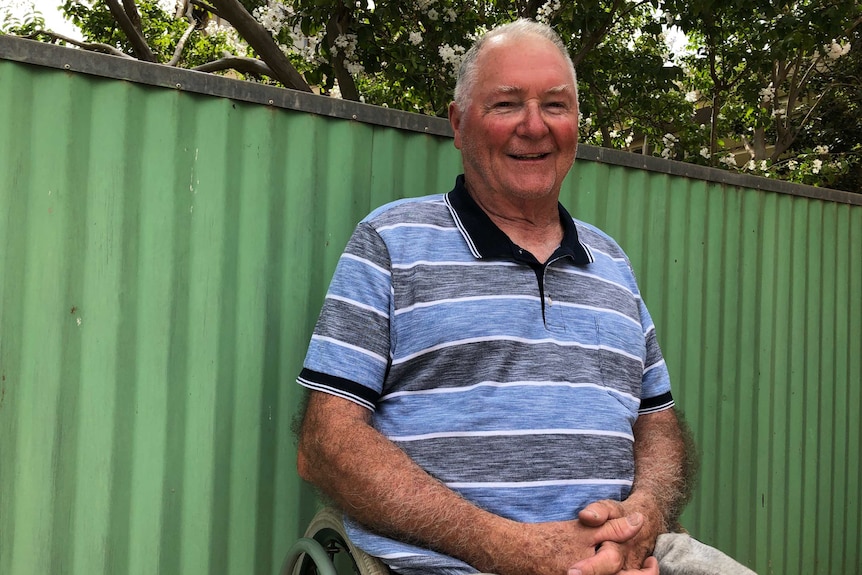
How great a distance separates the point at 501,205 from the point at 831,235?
257 cm

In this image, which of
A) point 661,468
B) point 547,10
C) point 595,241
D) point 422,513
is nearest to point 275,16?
point 547,10

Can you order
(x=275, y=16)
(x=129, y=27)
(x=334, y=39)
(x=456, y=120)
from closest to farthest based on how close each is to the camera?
(x=456, y=120)
(x=334, y=39)
(x=129, y=27)
(x=275, y=16)

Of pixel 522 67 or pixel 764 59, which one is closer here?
pixel 522 67

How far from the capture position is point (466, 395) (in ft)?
6.10

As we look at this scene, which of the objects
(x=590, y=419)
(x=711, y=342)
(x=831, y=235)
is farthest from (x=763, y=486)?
(x=590, y=419)

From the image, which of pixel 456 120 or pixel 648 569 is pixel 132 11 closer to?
pixel 456 120

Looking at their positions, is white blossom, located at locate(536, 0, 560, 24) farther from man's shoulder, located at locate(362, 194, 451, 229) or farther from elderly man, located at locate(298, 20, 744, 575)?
man's shoulder, located at locate(362, 194, 451, 229)

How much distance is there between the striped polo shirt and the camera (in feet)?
5.92

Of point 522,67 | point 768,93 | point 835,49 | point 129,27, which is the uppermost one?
point 835,49

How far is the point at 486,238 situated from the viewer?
2018 millimetres

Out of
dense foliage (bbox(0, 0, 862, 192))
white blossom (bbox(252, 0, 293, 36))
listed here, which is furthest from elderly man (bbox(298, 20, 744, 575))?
white blossom (bbox(252, 0, 293, 36))

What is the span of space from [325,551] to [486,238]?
86 centimetres

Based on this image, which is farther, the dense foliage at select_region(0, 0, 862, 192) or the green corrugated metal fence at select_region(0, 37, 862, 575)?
the dense foliage at select_region(0, 0, 862, 192)

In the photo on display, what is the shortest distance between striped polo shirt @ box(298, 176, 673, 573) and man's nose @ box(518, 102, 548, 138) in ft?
0.85
